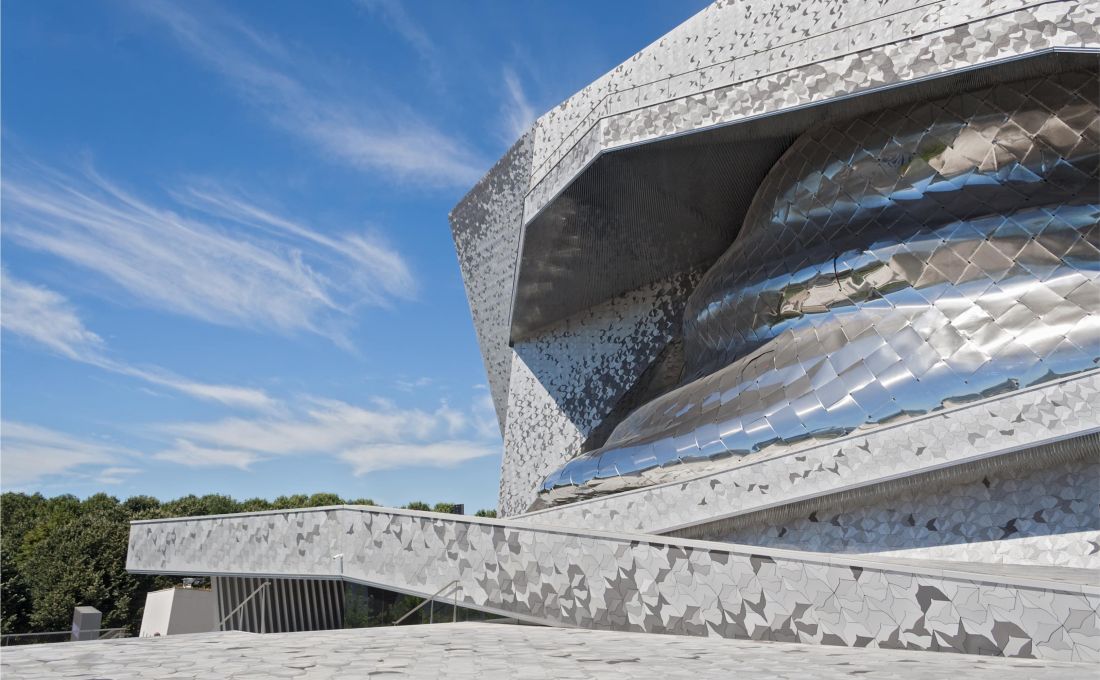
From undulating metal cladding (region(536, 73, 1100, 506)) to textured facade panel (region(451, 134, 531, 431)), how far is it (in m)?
8.40

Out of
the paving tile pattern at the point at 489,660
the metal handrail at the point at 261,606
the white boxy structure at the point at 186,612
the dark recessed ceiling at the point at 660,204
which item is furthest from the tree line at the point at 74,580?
the paving tile pattern at the point at 489,660

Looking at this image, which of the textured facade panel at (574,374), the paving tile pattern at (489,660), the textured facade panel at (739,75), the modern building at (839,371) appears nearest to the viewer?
the paving tile pattern at (489,660)

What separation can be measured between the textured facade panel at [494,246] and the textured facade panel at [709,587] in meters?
10.5

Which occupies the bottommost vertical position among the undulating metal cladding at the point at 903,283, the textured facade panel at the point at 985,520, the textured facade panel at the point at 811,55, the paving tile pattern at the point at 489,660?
the paving tile pattern at the point at 489,660

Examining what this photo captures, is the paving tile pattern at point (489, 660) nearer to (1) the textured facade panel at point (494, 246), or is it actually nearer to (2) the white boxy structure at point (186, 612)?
(1) the textured facade panel at point (494, 246)

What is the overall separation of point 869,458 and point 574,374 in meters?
11.1

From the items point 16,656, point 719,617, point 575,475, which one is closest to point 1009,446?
point 719,617

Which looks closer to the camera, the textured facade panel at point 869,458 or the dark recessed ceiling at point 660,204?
the textured facade panel at point 869,458

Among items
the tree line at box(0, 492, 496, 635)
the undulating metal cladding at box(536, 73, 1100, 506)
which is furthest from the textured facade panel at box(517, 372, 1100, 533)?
the tree line at box(0, 492, 496, 635)

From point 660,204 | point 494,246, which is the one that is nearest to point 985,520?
point 660,204

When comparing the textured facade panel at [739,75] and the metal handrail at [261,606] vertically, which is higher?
the textured facade panel at [739,75]

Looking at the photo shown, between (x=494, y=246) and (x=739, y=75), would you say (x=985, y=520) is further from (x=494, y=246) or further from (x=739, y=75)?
(x=494, y=246)

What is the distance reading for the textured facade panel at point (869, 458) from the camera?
23.5ft

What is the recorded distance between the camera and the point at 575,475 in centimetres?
1171
